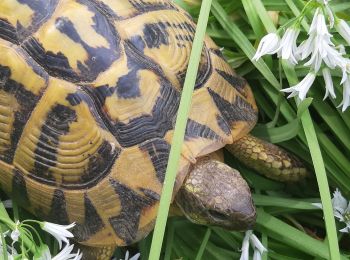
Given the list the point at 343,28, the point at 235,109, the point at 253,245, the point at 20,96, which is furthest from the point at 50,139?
the point at 343,28

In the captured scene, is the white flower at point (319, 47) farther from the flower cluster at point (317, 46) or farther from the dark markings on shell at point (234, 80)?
the dark markings on shell at point (234, 80)

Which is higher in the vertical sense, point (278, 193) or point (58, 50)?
point (58, 50)

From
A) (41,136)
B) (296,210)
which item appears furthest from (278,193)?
(41,136)

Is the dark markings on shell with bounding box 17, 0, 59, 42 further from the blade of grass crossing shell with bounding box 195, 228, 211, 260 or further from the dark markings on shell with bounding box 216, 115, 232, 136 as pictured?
the blade of grass crossing shell with bounding box 195, 228, 211, 260

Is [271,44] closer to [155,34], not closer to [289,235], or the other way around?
[155,34]

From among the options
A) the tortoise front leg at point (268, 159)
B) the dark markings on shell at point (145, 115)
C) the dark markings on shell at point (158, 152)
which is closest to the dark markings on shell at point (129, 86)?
the dark markings on shell at point (145, 115)

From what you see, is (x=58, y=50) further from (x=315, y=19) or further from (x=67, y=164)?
(x=315, y=19)

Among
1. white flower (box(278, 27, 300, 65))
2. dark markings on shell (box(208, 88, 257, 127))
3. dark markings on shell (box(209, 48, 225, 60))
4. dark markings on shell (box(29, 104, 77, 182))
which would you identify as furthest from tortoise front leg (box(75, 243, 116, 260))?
white flower (box(278, 27, 300, 65))
